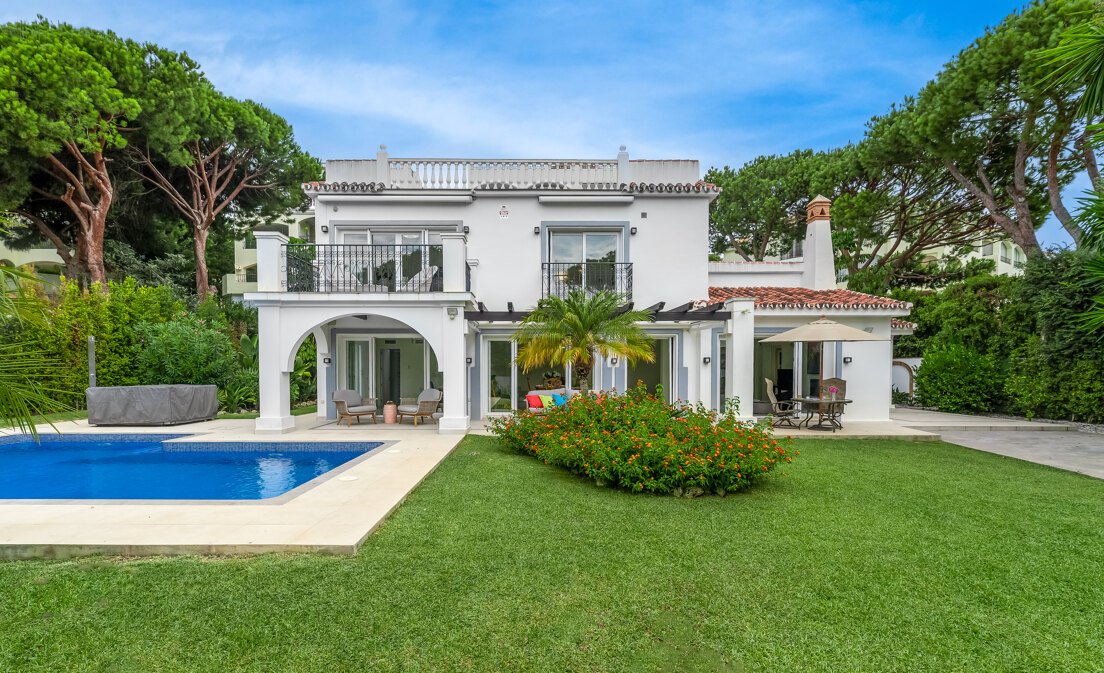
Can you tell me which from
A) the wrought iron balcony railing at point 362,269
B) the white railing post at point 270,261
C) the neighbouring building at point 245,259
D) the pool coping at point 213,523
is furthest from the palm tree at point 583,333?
the neighbouring building at point 245,259

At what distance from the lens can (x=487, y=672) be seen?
10.4 ft

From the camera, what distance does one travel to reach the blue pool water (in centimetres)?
809

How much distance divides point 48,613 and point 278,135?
27412 mm

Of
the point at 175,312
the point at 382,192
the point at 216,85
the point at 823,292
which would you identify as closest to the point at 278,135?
the point at 216,85

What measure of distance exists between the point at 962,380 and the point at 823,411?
334 inches

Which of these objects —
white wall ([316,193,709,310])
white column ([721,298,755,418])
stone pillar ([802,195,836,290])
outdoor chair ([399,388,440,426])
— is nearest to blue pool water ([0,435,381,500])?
outdoor chair ([399,388,440,426])

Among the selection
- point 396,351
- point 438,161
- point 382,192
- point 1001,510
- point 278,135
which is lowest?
point 1001,510

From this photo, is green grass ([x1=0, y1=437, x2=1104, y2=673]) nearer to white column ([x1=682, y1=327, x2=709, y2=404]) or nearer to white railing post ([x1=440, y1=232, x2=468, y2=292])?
white railing post ([x1=440, y1=232, x2=468, y2=292])

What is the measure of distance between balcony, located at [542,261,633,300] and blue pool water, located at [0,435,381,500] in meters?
7.03

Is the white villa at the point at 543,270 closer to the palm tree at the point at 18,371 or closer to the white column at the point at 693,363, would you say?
the white column at the point at 693,363

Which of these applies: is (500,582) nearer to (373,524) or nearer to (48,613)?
(373,524)

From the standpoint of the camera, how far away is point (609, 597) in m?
4.08

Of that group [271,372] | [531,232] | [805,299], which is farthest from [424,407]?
[805,299]

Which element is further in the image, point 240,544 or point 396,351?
point 396,351
